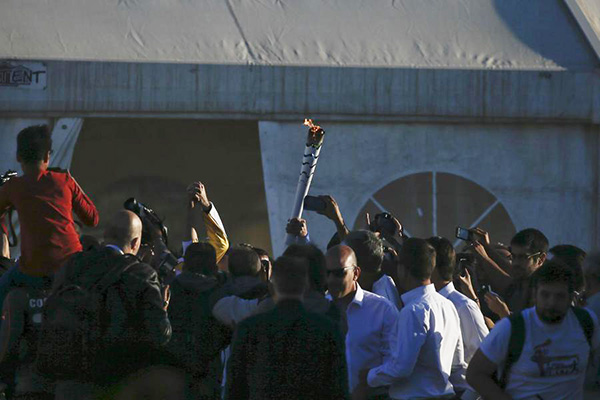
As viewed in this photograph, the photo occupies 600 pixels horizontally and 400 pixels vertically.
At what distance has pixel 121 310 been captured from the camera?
4.95 m

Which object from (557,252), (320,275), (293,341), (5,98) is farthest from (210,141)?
(293,341)

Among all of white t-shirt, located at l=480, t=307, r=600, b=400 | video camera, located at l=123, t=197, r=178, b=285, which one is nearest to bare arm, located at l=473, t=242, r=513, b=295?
video camera, located at l=123, t=197, r=178, b=285

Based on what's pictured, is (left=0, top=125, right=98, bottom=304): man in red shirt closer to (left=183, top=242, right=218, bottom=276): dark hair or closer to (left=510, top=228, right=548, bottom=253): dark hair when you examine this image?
(left=183, top=242, right=218, bottom=276): dark hair

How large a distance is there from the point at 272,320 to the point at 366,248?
169 cm

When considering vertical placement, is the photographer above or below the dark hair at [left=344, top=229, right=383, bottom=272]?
above

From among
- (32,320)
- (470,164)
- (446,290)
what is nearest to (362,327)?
(446,290)

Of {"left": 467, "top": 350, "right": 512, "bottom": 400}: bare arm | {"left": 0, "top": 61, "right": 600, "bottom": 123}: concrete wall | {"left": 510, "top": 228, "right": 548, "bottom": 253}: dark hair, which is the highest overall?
{"left": 0, "top": 61, "right": 600, "bottom": 123}: concrete wall

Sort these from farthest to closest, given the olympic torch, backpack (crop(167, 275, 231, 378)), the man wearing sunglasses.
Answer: the olympic torch → the man wearing sunglasses → backpack (crop(167, 275, 231, 378))

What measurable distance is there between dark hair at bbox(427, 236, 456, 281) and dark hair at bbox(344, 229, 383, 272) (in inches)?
11.8

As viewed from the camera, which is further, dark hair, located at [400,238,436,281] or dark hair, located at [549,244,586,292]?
dark hair, located at [549,244,586,292]

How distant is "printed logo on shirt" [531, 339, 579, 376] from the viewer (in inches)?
180

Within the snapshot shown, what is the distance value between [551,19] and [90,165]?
15.7 ft

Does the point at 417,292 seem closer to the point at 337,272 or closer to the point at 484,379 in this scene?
the point at 337,272

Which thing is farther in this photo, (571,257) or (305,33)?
(305,33)
